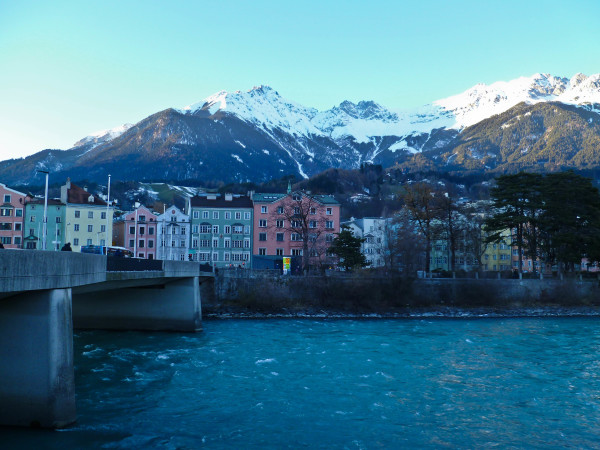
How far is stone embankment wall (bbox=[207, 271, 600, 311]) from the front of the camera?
53.5 metres

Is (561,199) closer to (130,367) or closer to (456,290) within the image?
(456,290)

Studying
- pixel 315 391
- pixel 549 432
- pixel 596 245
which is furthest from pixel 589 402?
pixel 596 245

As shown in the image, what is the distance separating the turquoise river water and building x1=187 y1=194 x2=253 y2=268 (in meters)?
44.7

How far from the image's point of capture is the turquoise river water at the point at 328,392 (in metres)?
14.6

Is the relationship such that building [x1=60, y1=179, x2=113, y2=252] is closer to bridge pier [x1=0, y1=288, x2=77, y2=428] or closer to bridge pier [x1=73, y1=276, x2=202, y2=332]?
bridge pier [x1=73, y1=276, x2=202, y2=332]

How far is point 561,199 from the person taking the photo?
210 feet

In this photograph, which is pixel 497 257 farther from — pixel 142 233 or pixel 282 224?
pixel 142 233

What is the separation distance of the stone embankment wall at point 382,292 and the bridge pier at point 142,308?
13.8 meters

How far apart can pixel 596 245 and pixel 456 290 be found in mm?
Result: 17776

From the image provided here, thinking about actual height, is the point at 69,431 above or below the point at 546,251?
below

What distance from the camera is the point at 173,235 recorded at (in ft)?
262

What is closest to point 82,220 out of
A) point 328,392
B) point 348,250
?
point 348,250

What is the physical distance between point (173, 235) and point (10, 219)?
2210 centimetres

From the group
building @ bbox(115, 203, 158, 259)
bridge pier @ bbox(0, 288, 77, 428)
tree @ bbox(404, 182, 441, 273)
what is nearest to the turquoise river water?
bridge pier @ bbox(0, 288, 77, 428)
